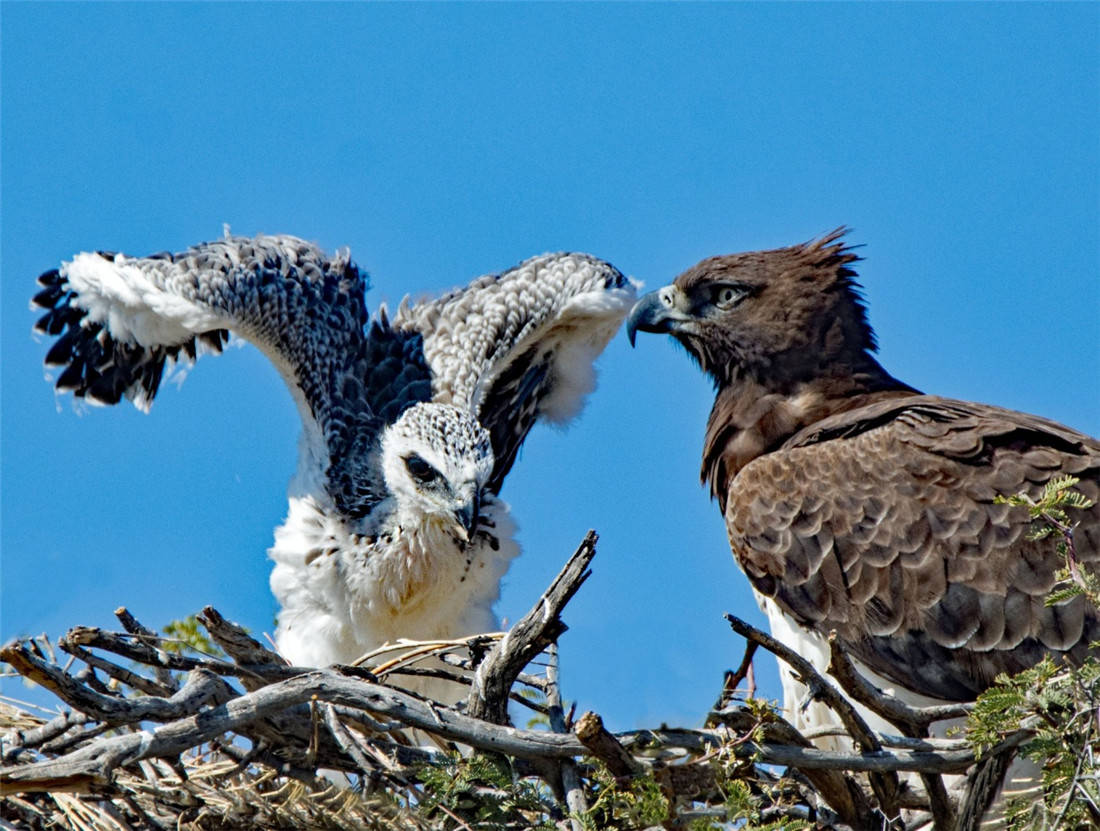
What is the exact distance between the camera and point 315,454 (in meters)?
8.05

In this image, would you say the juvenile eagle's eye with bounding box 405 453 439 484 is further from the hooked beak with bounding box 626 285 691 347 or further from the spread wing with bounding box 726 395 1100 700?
the spread wing with bounding box 726 395 1100 700

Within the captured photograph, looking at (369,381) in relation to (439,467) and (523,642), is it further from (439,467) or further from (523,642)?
(523,642)

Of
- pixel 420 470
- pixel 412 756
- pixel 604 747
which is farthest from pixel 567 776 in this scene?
pixel 420 470

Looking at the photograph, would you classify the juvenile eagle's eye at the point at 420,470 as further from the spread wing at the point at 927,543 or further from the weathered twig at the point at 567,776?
the weathered twig at the point at 567,776

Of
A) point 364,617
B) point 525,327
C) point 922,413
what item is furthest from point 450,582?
point 922,413

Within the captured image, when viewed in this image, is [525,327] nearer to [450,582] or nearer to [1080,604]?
[450,582]

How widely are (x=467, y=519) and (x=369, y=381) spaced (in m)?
1.37

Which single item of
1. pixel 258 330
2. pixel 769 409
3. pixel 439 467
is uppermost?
pixel 258 330

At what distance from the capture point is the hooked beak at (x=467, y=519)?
747 centimetres

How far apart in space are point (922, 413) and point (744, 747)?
7.30ft

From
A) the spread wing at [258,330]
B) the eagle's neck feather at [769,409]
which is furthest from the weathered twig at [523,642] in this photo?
the spread wing at [258,330]

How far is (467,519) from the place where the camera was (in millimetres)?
7473

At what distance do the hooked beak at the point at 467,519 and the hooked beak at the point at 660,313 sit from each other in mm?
1097

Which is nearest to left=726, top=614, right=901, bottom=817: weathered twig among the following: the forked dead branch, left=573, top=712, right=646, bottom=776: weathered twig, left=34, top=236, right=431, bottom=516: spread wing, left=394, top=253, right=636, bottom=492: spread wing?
the forked dead branch
